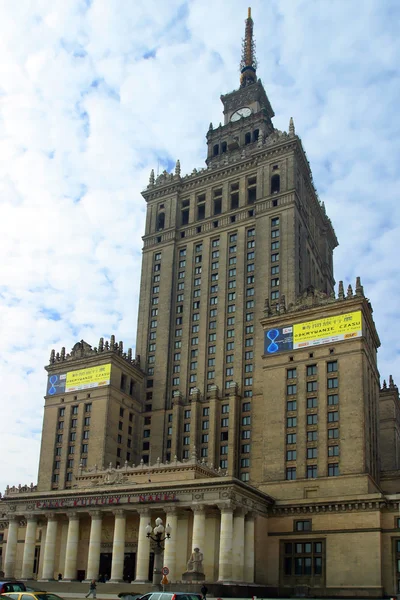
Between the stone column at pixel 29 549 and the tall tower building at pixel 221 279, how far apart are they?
79.4 feet

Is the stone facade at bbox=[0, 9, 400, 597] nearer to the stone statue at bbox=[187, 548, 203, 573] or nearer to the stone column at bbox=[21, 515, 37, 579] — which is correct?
the stone column at bbox=[21, 515, 37, 579]

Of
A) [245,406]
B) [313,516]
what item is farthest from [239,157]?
[313,516]

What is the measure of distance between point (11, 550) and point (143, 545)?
73.0ft

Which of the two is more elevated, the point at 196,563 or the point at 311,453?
the point at 311,453

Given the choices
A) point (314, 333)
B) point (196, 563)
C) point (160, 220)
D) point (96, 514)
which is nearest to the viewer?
point (196, 563)

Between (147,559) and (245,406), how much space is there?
1311 inches

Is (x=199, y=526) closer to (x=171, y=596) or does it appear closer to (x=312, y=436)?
(x=312, y=436)

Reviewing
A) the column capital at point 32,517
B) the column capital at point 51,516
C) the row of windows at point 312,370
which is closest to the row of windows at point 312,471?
the row of windows at point 312,370

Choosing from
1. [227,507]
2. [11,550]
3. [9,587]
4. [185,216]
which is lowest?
[9,587]

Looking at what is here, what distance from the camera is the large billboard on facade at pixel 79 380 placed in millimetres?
109938

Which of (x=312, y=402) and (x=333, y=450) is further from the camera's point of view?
(x=312, y=402)

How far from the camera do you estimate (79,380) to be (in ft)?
370

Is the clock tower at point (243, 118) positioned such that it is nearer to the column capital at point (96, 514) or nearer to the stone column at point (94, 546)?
the column capital at point (96, 514)

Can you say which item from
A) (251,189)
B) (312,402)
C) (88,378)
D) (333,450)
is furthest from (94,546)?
(251,189)
